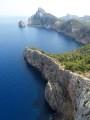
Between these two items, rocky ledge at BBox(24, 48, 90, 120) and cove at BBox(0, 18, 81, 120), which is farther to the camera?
→ cove at BBox(0, 18, 81, 120)

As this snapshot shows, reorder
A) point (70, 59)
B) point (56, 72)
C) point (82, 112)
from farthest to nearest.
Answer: point (70, 59) → point (56, 72) → point (82, 112)

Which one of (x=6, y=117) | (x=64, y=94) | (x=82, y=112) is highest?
(x=82, y=112)

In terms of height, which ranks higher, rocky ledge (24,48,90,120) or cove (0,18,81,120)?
rocky ledge (24,48,90,120)

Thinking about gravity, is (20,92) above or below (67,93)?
below

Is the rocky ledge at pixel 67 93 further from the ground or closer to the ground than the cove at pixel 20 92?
further from the ground

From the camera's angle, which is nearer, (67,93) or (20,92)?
(67,93)

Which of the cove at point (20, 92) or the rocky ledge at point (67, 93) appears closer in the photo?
the rocky ledge at point (67, 93)

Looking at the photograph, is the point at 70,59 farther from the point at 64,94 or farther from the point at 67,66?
the point at 64,94

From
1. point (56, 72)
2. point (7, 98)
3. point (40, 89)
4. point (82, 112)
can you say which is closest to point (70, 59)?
point (56, 72)
